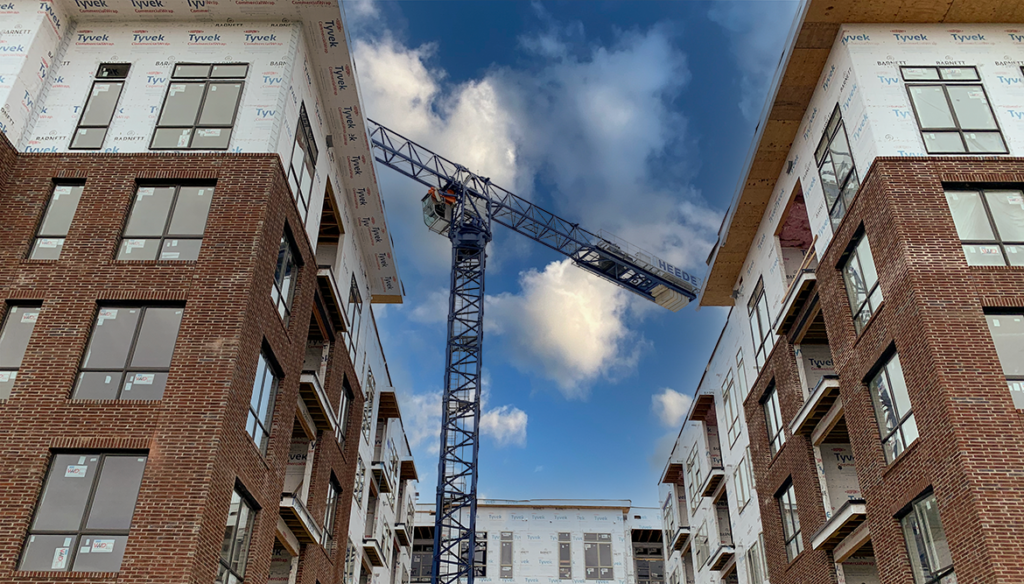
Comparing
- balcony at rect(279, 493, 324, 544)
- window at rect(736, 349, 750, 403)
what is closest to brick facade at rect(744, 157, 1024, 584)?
window at rect(736, 349, 750, 403)

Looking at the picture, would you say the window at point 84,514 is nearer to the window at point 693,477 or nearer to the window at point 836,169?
the window at point 836,169

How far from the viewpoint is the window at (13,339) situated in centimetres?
1983

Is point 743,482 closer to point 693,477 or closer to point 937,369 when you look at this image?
point 693,477

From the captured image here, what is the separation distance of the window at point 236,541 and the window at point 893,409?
1678 cm

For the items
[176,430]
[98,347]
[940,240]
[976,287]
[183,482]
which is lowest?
[183,482]

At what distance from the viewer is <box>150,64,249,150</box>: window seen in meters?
24.0

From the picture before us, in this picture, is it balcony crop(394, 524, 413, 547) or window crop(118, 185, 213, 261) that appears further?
balcony crop(394, 524, 413, 547)

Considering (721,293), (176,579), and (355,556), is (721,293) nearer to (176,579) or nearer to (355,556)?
(355,556)

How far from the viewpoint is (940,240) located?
2112 centimetres

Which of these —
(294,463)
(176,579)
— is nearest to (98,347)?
(176,579)

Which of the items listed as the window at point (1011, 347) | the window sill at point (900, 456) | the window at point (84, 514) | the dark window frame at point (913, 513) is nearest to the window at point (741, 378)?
the window sill at point (900, 456)

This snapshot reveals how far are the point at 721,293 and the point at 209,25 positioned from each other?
80.0 feet

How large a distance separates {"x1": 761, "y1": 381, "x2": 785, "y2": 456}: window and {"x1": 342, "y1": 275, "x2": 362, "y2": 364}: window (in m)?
16.7

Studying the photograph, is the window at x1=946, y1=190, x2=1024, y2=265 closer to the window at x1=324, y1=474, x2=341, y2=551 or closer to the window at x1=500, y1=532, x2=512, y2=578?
the window at x1=324, y1=474, x2=341, y2=551
